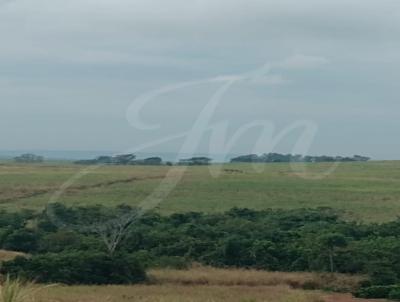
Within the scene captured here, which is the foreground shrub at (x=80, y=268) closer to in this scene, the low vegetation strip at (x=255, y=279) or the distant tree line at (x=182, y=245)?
the distant tree line at (x=182, y=245)

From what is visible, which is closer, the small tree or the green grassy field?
the small tree

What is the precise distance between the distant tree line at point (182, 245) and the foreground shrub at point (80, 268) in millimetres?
27

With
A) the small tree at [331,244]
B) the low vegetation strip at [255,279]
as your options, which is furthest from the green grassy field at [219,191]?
the low vegetation strip at [255,279]

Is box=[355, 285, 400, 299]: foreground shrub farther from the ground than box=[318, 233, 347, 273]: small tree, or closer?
closer

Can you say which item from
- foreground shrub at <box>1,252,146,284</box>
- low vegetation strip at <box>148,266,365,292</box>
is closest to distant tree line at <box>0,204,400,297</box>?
foreground shrub at <box>1,252,146,284</box>

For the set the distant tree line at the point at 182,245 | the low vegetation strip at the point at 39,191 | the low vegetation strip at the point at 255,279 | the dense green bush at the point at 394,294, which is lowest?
the low vegetation strip at the point at 255,279

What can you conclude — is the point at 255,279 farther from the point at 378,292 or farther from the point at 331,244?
the point at 331,244

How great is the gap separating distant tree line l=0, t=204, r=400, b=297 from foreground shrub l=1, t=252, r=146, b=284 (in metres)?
0.03

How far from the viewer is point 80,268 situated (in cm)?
2170

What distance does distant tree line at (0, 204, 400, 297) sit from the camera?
21953 millimetres

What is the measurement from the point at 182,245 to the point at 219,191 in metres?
27.1

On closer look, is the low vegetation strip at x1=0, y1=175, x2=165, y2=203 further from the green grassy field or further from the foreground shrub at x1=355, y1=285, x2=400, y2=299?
the foreground shrub at x1=355, y1=285, x2=400, y2=299

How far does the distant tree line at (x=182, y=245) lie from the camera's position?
22.0 meters

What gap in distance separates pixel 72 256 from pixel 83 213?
38.5ft
